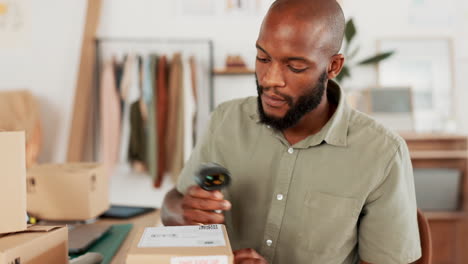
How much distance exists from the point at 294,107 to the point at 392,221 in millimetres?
423

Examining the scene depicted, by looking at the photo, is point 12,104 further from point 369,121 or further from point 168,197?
point 369,121

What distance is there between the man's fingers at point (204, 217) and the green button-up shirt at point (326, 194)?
283 mm

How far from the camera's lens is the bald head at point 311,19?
1.23 metres

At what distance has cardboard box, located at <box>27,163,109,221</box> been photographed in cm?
176

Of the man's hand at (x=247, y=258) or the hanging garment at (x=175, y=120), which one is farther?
the hanging garment at (x=175, y=120)

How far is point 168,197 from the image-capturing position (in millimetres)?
1491

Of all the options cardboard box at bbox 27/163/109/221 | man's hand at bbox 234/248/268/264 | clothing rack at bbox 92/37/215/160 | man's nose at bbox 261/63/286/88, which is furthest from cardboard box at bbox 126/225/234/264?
clothing rack at bbox 92/37/215/160

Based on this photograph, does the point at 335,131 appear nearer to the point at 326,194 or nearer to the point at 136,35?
the point at 326,194

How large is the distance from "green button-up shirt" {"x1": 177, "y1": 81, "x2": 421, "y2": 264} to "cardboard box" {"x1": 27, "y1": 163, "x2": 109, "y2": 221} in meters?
0.66

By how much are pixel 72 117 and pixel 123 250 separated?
2.47 meters

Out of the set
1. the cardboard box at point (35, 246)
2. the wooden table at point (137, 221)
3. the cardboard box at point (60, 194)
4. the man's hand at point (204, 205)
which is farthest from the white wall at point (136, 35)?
the cardboard box at point (35, 246)

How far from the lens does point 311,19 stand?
1.24 m

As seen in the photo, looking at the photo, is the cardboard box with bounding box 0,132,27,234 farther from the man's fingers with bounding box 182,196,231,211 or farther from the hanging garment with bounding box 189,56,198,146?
the hanging garment with bounding box 189,56,198,146

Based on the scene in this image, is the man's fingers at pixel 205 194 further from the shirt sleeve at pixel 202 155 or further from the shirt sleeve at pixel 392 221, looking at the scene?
the shirt sleeve at pixel 392 221
